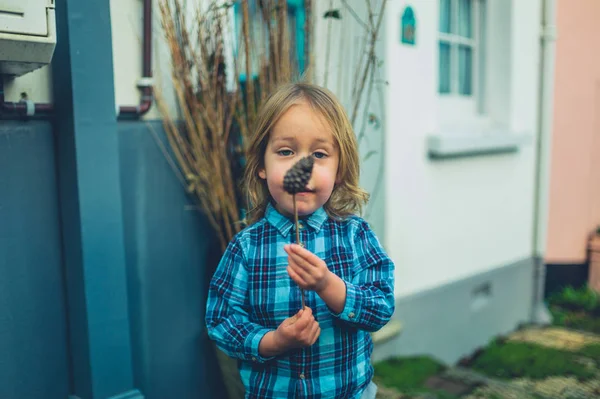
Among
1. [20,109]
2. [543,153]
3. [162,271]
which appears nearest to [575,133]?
[543,153]

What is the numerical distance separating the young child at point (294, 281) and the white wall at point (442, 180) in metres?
1.78

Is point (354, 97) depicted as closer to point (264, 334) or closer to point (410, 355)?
point (264, 334)

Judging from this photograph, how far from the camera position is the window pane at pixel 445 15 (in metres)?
4.12

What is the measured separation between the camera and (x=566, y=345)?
4234mm

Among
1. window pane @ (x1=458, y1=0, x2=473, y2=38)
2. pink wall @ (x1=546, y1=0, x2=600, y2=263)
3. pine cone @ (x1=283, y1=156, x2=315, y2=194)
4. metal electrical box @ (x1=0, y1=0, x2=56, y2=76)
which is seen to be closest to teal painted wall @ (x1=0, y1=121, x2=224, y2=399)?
metal electrical box @ (x1=0, y1=0, x2=56, y2=76)

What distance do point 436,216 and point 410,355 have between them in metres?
0.93

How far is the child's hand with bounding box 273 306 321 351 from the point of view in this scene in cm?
137

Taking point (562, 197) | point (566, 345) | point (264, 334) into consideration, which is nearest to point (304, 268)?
point (264, 334)

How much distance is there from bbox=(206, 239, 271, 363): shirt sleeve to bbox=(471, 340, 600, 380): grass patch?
2736mm

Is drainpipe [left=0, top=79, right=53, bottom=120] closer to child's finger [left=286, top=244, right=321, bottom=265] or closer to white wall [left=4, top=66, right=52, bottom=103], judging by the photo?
white wall [left=4, top=66, right=52, bottom=103]

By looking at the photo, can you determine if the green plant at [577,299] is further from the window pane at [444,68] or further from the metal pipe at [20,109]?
the metal pipe at [20,109]

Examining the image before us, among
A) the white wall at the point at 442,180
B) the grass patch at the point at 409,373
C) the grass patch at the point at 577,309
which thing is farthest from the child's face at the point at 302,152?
the grass patch at the point at 577,309

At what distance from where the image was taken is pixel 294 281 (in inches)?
57.5

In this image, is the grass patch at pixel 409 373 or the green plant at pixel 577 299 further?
the green plant at pixel 577 299
